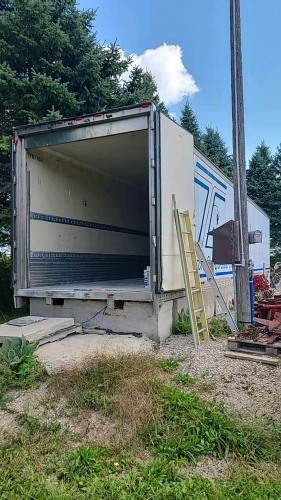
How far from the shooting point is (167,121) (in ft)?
15.8

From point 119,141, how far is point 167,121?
1.02m

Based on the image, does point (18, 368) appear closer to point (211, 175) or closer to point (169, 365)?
point (169, 365)

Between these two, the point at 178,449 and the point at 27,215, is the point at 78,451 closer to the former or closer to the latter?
the point at 178,449

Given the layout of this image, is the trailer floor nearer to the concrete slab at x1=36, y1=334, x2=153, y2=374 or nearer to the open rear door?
the open rear door

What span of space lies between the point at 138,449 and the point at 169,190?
3.36m

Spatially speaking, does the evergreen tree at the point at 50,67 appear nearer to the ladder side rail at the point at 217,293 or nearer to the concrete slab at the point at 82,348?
the concrete slab at the point at 82,348

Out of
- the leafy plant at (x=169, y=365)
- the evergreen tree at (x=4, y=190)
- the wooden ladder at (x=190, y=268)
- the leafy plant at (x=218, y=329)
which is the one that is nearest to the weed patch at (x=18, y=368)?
the leafy plant at (x=169, y=365)

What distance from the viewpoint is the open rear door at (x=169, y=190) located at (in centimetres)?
457

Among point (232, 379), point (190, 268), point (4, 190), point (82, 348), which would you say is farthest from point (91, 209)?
point (232, 379)

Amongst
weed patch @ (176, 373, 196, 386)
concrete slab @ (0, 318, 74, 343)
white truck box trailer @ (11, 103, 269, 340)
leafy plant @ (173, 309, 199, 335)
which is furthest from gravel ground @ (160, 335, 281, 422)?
concrete slab @ (0, 318, 74, 343)

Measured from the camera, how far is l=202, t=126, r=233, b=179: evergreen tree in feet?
67.9

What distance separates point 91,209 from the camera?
24.5ft

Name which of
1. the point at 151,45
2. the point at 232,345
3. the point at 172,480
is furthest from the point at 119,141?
the point at 151,45

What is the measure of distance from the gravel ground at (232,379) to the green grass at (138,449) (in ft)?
0.66
